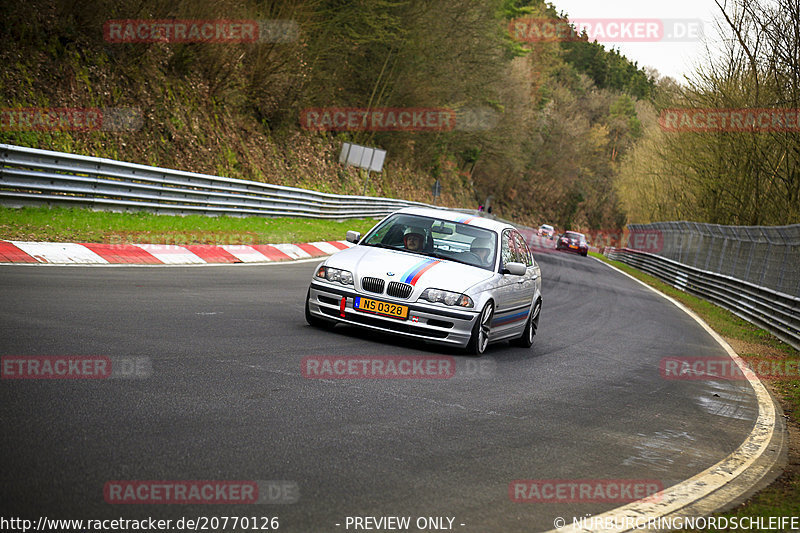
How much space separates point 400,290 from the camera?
896cm

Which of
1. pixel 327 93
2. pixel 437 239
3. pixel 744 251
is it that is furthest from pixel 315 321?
pixel 327 93

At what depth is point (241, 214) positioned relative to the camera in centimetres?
2472

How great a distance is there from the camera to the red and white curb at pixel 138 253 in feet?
39.5

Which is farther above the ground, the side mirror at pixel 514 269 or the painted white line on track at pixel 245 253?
the side mirror at pixel 514 269

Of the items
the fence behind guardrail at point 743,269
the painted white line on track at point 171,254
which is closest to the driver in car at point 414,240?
the painted white line on track at point 171,254

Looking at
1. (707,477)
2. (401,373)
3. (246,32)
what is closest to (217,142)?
(246,32)

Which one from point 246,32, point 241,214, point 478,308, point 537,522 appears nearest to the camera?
point 537,522

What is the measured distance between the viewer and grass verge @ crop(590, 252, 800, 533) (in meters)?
5.17

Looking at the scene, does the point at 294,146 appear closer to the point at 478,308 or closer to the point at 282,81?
the point at 282,81

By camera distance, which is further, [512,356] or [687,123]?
[687,123]

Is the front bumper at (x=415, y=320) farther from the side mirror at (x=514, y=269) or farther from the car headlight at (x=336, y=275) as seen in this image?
the side mirror at (x=514, y=269)

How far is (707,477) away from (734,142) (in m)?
27.0

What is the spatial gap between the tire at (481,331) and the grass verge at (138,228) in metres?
7.41

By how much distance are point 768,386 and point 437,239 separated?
4994 millimetres
